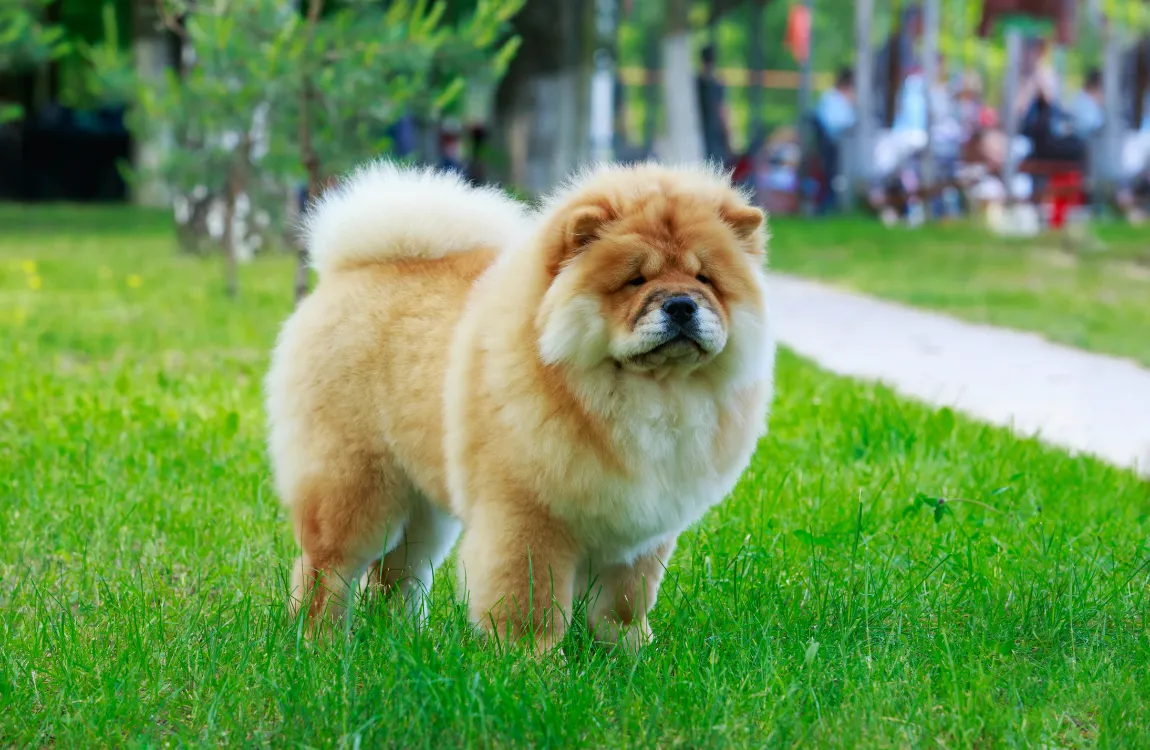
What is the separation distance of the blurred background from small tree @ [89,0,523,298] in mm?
18

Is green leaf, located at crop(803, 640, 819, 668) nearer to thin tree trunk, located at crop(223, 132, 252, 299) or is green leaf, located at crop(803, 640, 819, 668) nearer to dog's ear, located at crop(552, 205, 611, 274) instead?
dog's ear, located at crop(552, 205, 611, 274)

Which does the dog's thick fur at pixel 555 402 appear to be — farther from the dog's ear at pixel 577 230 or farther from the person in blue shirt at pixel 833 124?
the person in blue shirt at pixel 833 124

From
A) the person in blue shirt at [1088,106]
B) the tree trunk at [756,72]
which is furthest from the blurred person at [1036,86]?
the tree trunk at [756,72]

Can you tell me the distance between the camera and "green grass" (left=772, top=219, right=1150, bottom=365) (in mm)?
8688

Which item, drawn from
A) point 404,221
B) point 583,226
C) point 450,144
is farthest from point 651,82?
point 583,226

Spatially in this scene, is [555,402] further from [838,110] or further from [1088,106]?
[1088,106]

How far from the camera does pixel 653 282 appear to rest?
111 inches

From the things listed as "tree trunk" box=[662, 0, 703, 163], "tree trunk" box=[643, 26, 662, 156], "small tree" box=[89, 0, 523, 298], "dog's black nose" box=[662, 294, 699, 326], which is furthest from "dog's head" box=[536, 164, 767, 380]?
"tree trunk" box=[643, 26, 662, 156]

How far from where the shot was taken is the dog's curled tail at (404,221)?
11.6ft

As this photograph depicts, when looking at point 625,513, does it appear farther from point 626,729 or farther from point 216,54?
point 216,54

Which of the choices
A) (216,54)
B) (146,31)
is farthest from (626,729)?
(146,31)

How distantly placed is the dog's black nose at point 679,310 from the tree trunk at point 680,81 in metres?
14.8

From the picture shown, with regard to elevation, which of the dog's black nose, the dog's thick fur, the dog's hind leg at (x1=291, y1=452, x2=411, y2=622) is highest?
the dog's black nose

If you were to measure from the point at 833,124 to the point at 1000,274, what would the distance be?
1015 centimetres
